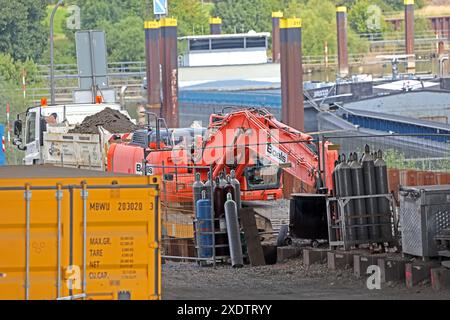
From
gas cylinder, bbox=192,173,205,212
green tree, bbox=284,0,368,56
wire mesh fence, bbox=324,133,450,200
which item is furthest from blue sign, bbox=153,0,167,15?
green tree, bbox=284,0,368,56

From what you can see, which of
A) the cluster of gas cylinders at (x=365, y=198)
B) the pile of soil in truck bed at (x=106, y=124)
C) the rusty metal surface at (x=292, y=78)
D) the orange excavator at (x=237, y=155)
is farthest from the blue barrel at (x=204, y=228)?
the rusty metal surface at (x=292, y=78)

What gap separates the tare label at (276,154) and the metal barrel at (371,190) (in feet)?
18.4

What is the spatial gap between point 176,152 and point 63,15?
72420 mm

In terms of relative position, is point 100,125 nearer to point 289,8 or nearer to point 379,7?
point 289,8

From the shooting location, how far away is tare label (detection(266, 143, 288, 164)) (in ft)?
81.5

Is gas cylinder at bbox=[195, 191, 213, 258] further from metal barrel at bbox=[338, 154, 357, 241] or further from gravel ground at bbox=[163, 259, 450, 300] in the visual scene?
metal barrel at bbox=[338, 154, 357, 241]

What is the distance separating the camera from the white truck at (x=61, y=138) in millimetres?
32938

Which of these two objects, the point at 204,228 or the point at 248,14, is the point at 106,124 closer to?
the point at 204,228

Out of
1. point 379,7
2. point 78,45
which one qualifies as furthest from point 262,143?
point 379,7

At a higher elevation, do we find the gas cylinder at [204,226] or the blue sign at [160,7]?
the blue sign at [160,7]

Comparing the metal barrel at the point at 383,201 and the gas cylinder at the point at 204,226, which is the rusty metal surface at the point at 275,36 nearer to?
the gas cylinder at the point at 204,226

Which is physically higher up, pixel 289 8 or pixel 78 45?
pixel 289 8

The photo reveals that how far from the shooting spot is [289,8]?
96.2m
